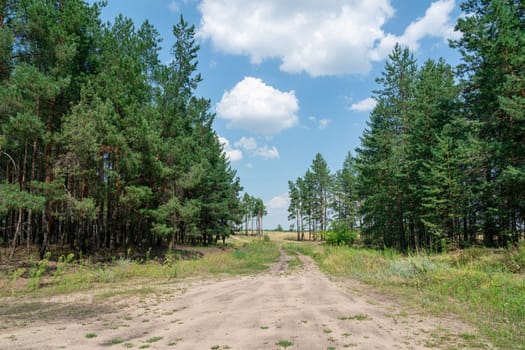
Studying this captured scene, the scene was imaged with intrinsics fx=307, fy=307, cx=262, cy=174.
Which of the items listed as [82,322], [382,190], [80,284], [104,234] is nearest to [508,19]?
[382,190]

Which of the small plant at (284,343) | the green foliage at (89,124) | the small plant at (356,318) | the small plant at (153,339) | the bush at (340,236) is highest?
the green foliage at (89,124)

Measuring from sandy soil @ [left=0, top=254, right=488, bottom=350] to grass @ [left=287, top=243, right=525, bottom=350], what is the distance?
651 millimetres

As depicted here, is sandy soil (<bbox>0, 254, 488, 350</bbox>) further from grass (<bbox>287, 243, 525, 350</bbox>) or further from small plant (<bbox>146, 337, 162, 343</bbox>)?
grass (<bbox>287, 243, 525, 350</bbox>)

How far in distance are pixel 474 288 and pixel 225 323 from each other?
287 inches

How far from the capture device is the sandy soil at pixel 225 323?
17.0 feet

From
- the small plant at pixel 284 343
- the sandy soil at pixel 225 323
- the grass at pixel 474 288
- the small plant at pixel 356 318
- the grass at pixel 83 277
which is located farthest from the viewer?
the grass at pixel 83 277

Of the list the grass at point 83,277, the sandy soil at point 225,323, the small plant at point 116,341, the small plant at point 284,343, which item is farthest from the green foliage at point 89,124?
the small plant at point 284,343

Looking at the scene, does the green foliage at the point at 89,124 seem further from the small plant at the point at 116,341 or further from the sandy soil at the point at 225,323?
the small plant at the point at 116,341

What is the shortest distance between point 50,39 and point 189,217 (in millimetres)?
12995

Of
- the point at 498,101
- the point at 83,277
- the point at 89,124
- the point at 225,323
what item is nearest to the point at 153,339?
the point at 225,323

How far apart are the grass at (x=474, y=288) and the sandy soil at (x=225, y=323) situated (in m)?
0.65

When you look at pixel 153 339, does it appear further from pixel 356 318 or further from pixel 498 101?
pixel 498 101

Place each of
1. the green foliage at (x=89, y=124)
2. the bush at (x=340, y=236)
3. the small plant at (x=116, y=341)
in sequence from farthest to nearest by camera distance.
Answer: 1. the bush at (x=340, y=236)
2. the green foliage at (x=89, y=124)
3. the small plant at (x=116, y=341)

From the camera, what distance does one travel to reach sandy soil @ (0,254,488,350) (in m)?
5.18
